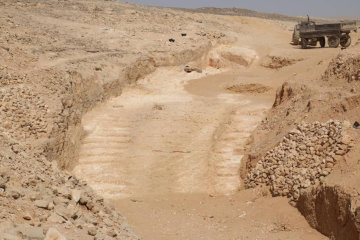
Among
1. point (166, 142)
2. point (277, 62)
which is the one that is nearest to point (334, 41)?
point (277, 62)

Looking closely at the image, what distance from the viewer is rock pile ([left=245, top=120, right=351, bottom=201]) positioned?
8214 mm

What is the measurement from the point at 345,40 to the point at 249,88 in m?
7.98

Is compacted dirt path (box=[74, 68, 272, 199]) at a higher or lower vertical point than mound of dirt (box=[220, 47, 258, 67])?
lower

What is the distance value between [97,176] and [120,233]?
194 inches

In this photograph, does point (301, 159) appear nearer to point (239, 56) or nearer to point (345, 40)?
point (239, 56)

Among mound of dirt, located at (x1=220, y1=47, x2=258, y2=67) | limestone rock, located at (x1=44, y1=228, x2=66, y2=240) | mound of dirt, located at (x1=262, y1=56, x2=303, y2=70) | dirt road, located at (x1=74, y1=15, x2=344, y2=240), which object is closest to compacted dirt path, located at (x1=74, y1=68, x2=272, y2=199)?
dirt road, located at (x1=74, y1=15, x2=344, y2=240)

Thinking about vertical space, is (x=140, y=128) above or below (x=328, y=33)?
below

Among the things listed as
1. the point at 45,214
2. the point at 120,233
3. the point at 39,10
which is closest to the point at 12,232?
the point at 45,214

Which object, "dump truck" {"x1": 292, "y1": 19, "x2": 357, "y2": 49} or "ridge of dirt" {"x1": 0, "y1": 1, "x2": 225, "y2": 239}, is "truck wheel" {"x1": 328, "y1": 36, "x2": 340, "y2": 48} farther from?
"ridge of dirt" {"x1": 0, "y1": 1, "x2": 225, "y2": 239}

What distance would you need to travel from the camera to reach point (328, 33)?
70.1 ft

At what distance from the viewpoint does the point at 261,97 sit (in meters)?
15.2

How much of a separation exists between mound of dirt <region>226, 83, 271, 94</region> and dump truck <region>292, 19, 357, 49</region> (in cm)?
702

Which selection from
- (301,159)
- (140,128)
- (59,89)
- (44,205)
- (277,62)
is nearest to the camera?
(44,205)

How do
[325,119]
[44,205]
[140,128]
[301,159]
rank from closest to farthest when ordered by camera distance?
[44,205] → [301,159] → [325,119] → [140,128]
